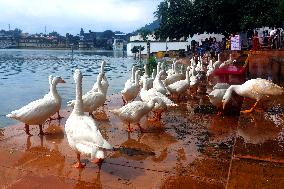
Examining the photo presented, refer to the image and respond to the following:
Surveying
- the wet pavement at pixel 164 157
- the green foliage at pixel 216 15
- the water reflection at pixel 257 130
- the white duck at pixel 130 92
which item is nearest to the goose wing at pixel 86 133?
the wet pavement at pixel 164 157

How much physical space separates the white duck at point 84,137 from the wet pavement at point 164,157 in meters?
0.34

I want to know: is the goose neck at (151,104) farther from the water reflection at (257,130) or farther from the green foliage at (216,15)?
the green foliage at (216,15)

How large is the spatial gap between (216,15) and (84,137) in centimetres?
2469

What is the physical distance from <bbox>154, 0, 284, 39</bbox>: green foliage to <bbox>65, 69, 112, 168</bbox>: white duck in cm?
1422

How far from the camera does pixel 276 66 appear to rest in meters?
13.7

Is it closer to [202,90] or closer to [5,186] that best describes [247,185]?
[5,186]

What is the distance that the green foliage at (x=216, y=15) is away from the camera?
21375 millimetres

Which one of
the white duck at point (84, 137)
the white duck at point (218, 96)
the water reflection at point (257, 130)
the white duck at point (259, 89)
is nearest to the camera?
the white duck at point (84, 137)

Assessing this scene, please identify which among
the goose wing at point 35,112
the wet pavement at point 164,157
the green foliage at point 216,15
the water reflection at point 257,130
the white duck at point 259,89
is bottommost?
the wet pavement at point 164,157

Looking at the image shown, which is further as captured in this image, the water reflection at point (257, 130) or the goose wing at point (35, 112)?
the goose wing at point (35, 112)

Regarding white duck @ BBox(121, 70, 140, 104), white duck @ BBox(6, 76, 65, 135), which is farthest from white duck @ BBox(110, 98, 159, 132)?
white duck @ BBox(121, 70, 140, 104)

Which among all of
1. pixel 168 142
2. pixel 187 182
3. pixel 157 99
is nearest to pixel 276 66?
pixel 157 99

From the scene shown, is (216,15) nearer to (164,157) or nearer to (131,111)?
(131,111)

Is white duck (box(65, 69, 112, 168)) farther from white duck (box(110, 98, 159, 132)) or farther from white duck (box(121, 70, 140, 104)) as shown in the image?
white duck (box(121, 70, 140, 104))
